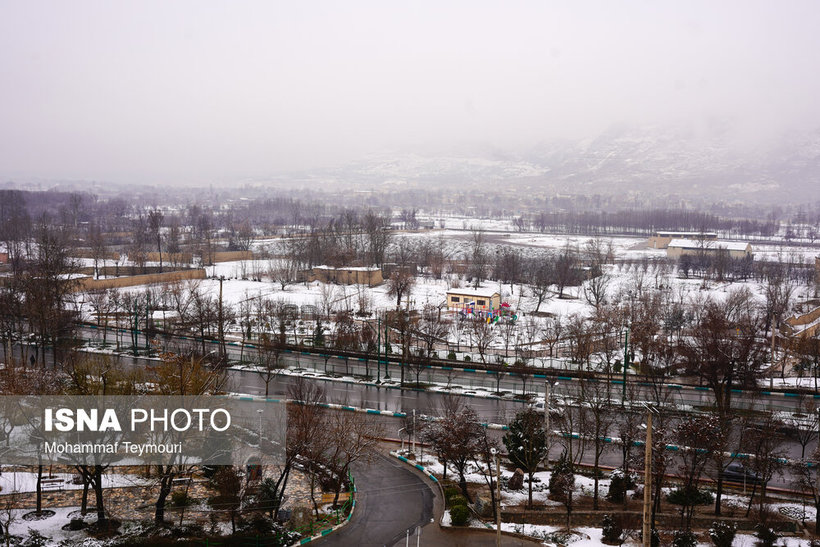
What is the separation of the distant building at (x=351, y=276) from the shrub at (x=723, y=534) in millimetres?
22586

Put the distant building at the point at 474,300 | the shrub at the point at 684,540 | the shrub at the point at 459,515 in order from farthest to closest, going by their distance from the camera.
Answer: the distant building at the point at 474,300, the shrub at the point at 459,515, the shrub at the point at 684,540

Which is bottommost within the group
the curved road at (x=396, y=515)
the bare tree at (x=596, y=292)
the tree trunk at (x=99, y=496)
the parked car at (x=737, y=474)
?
the curved road at (x=396, y=515)

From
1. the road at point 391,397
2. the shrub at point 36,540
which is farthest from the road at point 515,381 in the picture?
the shrub at point 36,540

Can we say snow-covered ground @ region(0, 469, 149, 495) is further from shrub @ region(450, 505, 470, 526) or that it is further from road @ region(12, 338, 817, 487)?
shrub @ region(450, 505, 470, 526)

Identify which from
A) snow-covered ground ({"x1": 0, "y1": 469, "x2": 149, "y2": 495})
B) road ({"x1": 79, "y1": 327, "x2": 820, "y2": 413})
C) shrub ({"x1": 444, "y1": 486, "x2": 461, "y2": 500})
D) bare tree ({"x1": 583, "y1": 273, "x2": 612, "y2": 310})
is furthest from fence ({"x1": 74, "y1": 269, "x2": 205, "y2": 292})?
shrub ({"x1": 444, "y1": 486, "x2": 461, "y2": 500})

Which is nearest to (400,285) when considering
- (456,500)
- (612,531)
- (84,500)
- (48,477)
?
(456,500)

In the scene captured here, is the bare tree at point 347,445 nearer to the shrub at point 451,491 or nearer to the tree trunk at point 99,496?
the shrub at point 451,491

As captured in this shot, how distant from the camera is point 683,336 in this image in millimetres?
19703

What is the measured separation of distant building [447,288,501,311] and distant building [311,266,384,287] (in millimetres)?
6852

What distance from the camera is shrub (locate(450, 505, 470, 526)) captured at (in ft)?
28.3

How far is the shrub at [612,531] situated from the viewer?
8242 mm

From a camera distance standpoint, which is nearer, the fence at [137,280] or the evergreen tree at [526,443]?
the evergreen tree at [526,443]

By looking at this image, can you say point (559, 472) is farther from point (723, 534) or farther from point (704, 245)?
point (704, 245)

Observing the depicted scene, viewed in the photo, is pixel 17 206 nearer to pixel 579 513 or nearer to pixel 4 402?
pixel 4 402
